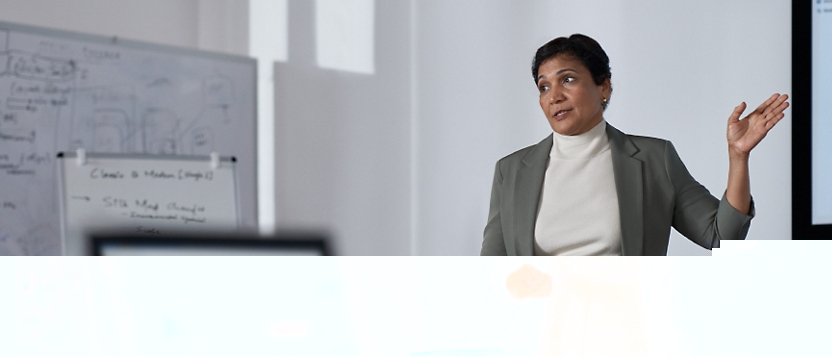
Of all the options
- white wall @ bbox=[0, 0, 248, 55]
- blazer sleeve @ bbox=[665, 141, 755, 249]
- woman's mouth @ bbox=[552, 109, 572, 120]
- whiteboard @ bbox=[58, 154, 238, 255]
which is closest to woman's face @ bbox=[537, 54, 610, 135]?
woman's mouth @ bbox=[552, 109, 572, 120]

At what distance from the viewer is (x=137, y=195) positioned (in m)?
1.53

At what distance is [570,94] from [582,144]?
7 cm

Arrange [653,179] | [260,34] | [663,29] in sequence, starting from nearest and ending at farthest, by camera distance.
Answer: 1. [653,179]
2. [663,29]
3. [260,34]

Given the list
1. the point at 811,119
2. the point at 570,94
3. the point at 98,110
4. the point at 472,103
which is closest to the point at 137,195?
the point at 98,110

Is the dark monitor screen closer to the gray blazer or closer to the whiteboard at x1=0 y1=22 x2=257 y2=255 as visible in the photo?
the gray blazer

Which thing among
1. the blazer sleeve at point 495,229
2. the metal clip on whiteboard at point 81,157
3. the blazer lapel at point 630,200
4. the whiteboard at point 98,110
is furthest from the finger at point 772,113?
the metal clip on whiteboard at point 81,157

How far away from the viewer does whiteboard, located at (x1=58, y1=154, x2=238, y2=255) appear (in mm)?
1490

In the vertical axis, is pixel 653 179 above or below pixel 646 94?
below

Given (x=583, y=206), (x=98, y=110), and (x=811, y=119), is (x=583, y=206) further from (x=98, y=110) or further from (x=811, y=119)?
(x=98, y=110)
